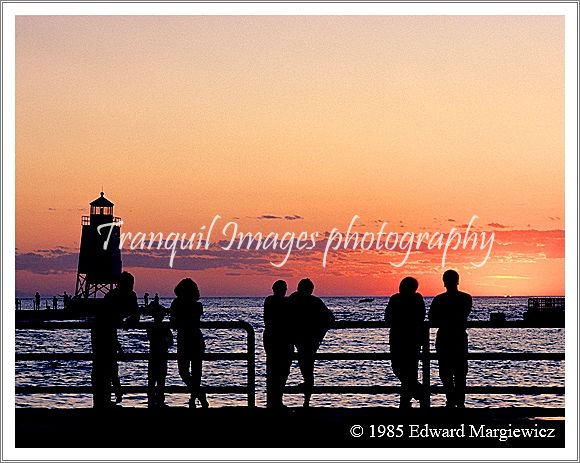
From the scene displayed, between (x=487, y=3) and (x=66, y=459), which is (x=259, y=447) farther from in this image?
(x=487, y=3)

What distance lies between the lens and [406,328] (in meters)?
11.5

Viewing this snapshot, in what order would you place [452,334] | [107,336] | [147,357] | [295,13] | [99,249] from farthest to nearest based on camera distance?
[99,249] < [147,357] < [107,336] < [452,334] < [295,13]

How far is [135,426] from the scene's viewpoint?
10.8 meters

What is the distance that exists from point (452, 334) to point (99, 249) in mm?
78242

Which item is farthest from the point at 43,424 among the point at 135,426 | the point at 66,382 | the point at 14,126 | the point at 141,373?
the point at 141,373

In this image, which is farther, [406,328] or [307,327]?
[307,327]

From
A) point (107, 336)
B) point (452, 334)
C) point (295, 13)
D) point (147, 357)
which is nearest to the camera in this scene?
point (295, 13)

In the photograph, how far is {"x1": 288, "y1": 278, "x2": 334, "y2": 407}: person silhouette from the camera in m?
11.7

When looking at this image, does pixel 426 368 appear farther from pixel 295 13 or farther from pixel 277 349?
pixel 295 13

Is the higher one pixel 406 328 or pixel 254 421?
pixel 406 328

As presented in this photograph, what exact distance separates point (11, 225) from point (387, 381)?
36.5m

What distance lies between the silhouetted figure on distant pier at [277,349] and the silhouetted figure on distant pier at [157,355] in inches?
46.2

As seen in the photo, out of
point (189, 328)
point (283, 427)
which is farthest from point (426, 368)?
point (189, 328)

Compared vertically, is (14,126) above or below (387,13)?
below
